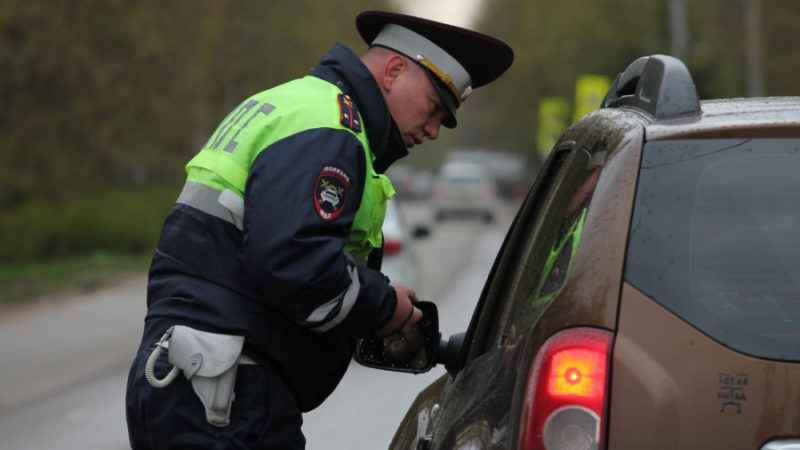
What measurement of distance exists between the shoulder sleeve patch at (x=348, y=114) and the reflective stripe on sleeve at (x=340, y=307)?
1.06 ft

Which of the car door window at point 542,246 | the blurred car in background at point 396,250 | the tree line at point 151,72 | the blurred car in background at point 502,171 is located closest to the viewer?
the car door window at point 542,246

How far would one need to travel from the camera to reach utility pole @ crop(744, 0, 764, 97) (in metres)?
34.2

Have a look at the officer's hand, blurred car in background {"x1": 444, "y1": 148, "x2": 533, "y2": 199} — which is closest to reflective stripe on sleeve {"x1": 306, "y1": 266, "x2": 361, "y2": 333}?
the officer's hand

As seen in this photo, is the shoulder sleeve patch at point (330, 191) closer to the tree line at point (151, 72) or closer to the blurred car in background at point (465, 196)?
A: the tree line at point (151, 72)

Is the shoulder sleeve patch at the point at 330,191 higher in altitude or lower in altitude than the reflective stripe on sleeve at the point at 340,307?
higher

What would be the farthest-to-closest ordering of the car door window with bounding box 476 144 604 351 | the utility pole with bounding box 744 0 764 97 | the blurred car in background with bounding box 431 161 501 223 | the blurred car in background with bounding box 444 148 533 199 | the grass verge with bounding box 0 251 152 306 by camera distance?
the blurred car in background with bounding box 444 148 533 199
the blurred car in background with bounding box 431 161 501 223
the utility pole with bounding box 744 0 764 97
the grass verge with bounding box 0 251 152 306
the car door window with bounding box 476 144 604 351

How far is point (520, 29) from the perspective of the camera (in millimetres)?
70625

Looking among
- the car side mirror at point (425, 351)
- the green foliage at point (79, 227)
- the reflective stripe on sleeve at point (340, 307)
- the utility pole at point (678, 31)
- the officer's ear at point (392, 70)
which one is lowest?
the green foliage at point (79, 227)

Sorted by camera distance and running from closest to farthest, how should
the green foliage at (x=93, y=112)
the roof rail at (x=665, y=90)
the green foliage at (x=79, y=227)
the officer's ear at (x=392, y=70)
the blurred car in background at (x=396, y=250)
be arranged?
the roof rail at (x=665, y=90), the officer's ear at (x=392, y=70), the blurred car in background at (x=396, y=250), the green foliage at (x=93, y=112), the green foliage at (x=79, y=227)

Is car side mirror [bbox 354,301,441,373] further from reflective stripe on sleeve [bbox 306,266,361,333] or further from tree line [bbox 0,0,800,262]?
tree line [bbox 0,0,800,262]

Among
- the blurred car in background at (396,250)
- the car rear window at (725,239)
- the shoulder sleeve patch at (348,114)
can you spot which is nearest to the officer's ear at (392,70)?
the shoulder sleeve patch at (348,114)

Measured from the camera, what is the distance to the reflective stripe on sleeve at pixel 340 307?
2.93 metres

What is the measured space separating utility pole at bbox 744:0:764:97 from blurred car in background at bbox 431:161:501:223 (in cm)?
783

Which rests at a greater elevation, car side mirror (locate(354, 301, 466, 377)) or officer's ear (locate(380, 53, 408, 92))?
officer's ear (locate(380, 53, 408, 92))
